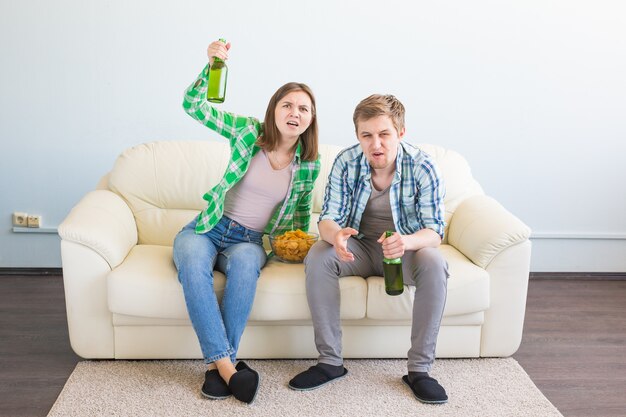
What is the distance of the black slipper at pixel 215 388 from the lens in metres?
2.24

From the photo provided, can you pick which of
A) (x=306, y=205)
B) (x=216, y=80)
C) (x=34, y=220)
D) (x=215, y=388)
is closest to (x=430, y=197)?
(x=306, y=205)

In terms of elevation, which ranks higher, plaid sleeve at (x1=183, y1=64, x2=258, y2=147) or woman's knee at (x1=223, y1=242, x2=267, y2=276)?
plaid sleeve at (x1=183, y1=64, x2=258, y2=147)

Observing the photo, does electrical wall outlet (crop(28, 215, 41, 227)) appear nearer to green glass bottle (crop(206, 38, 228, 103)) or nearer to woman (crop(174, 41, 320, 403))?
woman (crop(174, 41, 320, 403))

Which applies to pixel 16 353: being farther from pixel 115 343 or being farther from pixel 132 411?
pixel 132 411

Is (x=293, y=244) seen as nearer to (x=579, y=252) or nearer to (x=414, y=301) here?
(x=414, y=301)

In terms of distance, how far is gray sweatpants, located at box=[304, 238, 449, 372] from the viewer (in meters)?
2.32

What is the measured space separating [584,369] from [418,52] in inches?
66.5

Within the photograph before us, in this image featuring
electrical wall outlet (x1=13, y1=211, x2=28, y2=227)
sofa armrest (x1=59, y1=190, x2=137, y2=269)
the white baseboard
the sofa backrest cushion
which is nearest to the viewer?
sofa armrest (x1=59, y1=190, x2=137, y2=269)

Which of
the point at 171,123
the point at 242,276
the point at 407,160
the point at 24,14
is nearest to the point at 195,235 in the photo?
the point at 242,276

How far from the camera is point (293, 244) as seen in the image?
2.53 metres

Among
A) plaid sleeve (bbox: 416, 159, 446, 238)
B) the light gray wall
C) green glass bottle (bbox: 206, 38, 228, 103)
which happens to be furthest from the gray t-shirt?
the light gray wall

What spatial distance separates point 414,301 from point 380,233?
0.30 m

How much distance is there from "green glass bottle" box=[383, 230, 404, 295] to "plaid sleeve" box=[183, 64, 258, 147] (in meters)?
0.70

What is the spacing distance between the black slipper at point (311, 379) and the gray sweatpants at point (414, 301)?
44mm
